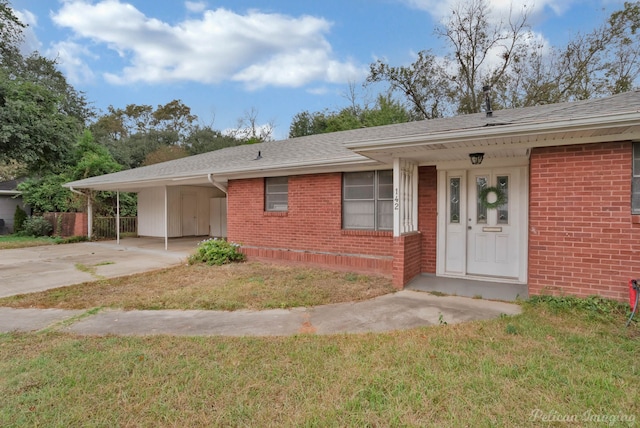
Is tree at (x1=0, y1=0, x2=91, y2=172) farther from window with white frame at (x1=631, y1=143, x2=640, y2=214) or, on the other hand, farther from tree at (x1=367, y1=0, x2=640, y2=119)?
tree at (x1=367, y1=0, x2=640, y2=119)

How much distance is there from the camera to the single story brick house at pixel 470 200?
4602mm

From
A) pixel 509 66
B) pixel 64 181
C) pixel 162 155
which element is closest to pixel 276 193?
pixel 64 181

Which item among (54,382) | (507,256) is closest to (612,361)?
(507,256)

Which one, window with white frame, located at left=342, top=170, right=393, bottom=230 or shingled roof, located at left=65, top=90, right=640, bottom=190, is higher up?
shingled roof, located at left=65, top=90, right=640, bottom=190

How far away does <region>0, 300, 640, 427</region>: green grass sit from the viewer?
8.02 ft

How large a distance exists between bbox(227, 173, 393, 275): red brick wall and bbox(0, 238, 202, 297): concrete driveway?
2.30 metres

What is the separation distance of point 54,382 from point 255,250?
6.04 metres

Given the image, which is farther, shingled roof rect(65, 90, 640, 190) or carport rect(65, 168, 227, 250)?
carport rect(65, 168, 227, 250)

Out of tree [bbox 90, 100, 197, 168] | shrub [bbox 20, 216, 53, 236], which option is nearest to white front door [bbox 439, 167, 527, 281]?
shrub [bbox 20, 216, 53, 236]

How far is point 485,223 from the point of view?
6.42 m

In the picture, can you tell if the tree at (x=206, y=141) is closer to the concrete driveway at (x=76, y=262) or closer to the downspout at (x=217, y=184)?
the concrete driveway at (x=76, y=262)

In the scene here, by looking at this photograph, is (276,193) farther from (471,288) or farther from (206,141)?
(206,141)

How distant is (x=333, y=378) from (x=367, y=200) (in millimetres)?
4914

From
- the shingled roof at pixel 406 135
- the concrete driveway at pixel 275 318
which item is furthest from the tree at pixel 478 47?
the concrete driveway at pixel 275 318
